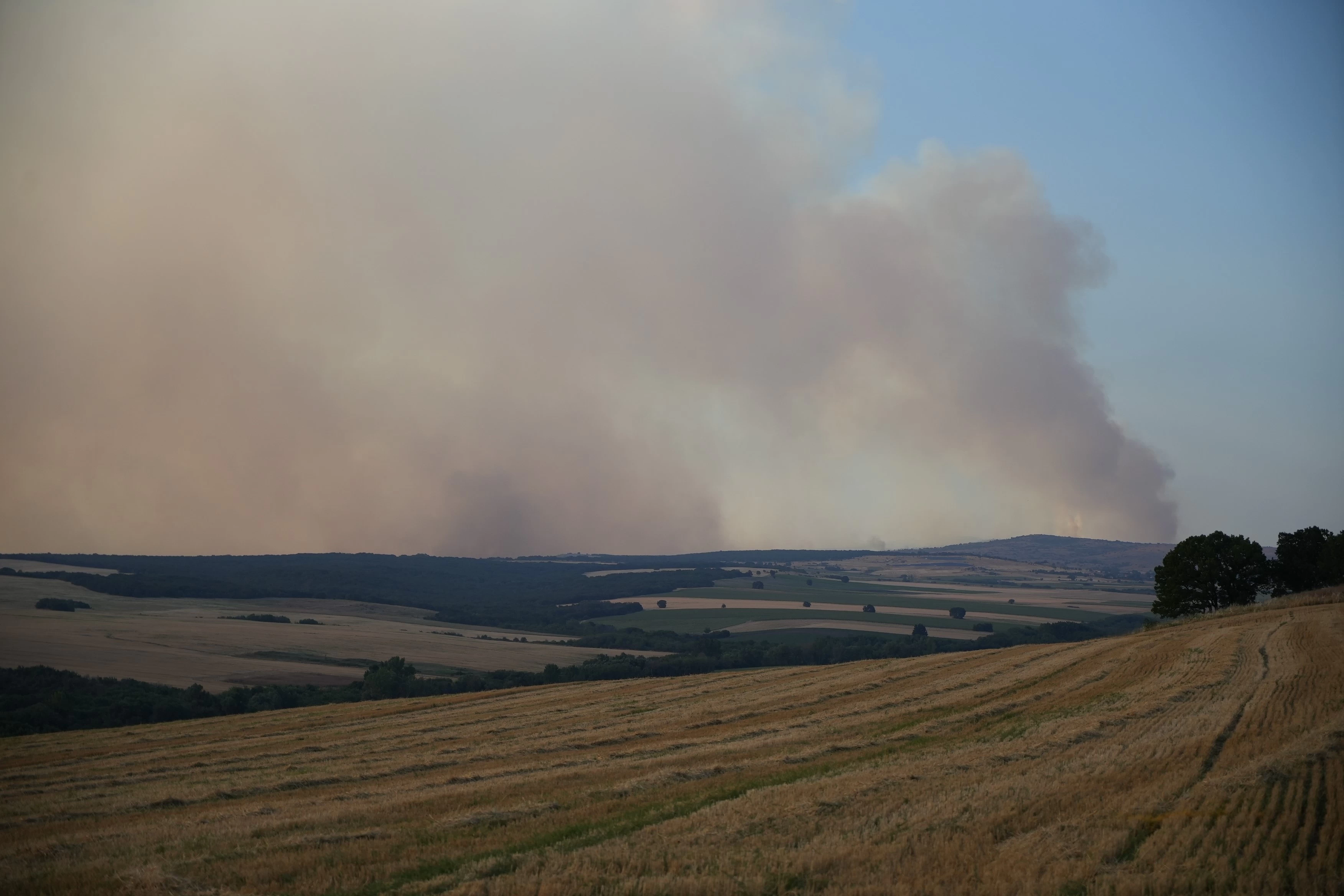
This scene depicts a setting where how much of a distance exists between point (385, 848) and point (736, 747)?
11229mm

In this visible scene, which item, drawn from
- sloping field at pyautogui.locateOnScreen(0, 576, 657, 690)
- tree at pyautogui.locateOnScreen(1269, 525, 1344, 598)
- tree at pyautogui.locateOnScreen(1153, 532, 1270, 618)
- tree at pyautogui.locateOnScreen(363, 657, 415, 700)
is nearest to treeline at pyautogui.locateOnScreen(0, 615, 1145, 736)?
tree at pyautogui.locateOnScreen(363, 657, 415, 700)

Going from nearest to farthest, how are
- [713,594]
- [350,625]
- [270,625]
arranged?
[270,625] < [350,625] < [713,594]

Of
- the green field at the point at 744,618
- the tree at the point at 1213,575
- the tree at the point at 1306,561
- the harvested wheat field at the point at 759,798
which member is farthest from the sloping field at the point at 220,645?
the tree at the point at 1306,561

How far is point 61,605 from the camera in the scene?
367 ft

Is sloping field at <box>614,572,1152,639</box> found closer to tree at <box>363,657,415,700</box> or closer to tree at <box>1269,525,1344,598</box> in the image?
tree at <box>1269,525,1344,598</box>

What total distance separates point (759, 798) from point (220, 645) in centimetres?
8595

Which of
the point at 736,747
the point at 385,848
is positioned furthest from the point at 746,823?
the point at 736,747

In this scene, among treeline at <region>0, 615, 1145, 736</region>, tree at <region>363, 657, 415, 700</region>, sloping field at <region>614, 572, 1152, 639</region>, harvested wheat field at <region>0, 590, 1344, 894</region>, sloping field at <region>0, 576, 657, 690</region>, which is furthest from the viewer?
sloping field at <region>614, 572, 1152, 639</region>

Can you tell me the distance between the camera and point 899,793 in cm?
1614

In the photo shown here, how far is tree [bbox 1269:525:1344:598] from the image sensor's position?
2763 inches

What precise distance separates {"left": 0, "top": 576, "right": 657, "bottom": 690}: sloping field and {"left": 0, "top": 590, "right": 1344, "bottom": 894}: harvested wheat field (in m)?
40.6

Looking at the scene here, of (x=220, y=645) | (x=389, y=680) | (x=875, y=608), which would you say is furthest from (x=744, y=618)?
(x=389, y=680)

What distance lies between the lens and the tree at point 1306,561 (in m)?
70.2

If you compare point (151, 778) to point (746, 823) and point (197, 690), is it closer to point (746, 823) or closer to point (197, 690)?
point (746, 823)
